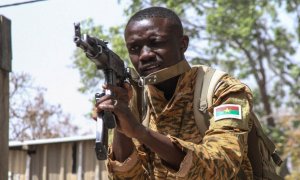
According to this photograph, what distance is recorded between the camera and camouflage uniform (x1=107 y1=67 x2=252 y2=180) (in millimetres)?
2691

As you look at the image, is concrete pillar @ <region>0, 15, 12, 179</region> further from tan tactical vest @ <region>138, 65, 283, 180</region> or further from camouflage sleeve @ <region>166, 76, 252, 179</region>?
camouflage sleeve @ <region>166, 76, 252, 179</region>

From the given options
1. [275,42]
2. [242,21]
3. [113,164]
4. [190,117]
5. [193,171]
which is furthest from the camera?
[275,42]

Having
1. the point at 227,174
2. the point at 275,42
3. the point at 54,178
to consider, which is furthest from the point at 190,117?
the point at 275,42

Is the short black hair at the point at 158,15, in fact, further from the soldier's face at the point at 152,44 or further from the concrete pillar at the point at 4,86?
the concrete pillar at the point at 4,86

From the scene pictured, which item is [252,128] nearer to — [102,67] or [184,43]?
[184,43]

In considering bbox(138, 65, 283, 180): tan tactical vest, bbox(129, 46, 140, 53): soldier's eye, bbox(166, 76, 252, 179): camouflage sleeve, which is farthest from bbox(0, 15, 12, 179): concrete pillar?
bbox(166, 76, 252, 179): camouflage sleeve

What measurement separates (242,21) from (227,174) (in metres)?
13.9

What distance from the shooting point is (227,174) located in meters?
2.76

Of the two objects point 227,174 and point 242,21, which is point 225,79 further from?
point 242,21

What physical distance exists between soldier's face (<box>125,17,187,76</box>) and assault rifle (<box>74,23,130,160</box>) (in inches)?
10.5

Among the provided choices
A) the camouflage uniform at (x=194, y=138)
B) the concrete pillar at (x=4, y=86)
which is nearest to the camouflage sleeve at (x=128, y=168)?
the camouflage uniform at (x=194, y=138)

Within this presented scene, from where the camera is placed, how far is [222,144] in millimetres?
2748

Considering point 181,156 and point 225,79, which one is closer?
point 181,156

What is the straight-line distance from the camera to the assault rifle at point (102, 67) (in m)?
2.46
